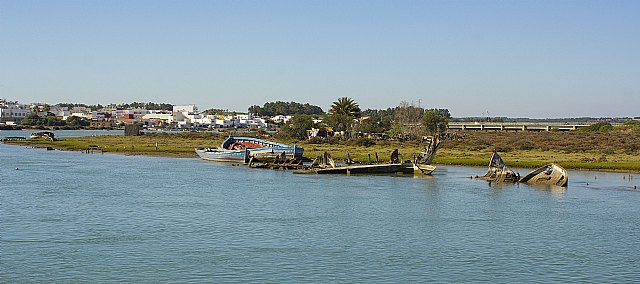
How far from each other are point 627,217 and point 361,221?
535 inches

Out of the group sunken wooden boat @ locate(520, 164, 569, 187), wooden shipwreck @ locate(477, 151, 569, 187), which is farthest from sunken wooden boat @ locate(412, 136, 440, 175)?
sunken wooden boat @ locate(520, 164, 569, 187)

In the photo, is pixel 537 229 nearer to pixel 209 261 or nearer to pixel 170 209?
pixel 209 261

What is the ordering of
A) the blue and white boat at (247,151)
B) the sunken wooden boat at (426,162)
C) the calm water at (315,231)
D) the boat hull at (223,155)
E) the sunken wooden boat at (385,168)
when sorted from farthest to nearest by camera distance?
the boat hull at (223,155), the blue and white boat at (247,151), the sunken wooden boat at (385,168), the sunken wooden boat at (426,162), the calm water at (315,231)

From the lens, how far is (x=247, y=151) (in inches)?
3167

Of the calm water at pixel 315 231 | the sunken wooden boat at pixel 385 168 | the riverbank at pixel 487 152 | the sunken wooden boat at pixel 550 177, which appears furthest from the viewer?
the riverbank at pixel 487 152

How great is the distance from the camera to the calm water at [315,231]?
88.8ft

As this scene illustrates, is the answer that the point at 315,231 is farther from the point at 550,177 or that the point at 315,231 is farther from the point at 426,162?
the point at 426,162

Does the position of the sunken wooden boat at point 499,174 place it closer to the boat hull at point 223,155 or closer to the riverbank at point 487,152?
the riverbank at point 487,152

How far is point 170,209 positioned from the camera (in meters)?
42.0

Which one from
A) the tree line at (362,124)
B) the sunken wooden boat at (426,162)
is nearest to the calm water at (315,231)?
the sunken wooden boat at (426,162)

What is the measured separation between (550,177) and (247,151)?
1332 inches

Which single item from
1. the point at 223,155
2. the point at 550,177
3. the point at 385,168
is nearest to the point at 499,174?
the point at 550,177

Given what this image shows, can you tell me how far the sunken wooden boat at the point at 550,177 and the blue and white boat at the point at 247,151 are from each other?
25.0 metres

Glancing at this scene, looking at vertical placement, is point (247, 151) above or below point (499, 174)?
above
